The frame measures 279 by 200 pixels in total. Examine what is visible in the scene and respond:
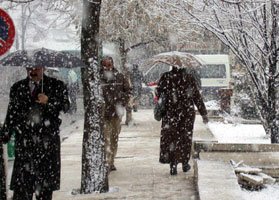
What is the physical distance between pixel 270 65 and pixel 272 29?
0.67 meters

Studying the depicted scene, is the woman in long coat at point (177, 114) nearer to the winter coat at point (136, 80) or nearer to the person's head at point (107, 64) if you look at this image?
the person's head at point (107, 64)

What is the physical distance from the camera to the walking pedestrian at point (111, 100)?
7.70 m

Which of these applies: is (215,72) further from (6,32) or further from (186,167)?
(6,32)

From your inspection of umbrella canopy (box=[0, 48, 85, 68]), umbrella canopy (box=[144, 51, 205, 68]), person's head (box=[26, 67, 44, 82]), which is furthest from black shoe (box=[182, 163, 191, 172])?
person's head (box=[26, 67, 44, 82])

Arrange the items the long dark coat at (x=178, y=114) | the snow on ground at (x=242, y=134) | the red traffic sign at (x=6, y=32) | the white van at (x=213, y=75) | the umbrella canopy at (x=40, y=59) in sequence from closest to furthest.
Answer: the umbrella canopy at (x=40, y=59) → the red traffic sign at (x=6, y=32) → the snow on ground at (x=242, y=134) → the long dark coat at (x=178, y=114) → the white van at (x=213, y=75)

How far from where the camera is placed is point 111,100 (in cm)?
769

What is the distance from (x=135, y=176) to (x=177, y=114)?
1.12 metres

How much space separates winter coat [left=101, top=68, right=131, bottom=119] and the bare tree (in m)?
2.09

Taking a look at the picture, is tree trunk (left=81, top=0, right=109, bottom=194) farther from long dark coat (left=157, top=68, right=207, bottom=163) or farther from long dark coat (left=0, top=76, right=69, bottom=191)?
long dark coat (left=157, top=68, right=207, bottom=163)

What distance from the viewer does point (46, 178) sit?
17.3ft

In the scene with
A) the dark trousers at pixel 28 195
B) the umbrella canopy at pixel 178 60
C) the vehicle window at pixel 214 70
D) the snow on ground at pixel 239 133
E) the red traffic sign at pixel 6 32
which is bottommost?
the snow on ground at pixel 239 133

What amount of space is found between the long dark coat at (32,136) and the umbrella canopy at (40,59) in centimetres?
19

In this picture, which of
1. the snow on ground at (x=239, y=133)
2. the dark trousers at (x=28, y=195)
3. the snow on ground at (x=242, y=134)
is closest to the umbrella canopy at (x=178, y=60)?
the snow on ground at (x=242, y=134)

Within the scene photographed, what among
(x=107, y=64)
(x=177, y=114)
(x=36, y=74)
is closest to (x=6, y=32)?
(x=36, y=74)
